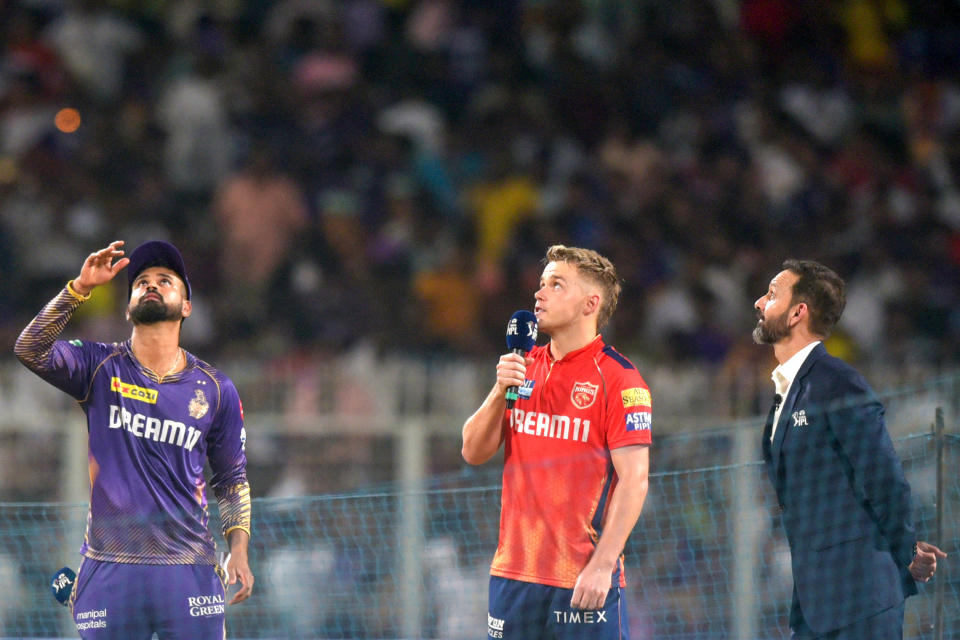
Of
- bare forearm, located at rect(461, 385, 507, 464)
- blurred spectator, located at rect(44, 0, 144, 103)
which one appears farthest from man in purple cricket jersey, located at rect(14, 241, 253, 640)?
blurred spectator, located at rect(44, 0, 144, 103)

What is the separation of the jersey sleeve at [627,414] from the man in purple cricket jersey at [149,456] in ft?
5.13

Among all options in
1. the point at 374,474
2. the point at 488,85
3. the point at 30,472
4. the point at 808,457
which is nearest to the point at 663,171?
the point at 488,85

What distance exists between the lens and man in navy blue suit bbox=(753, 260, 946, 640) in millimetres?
4977

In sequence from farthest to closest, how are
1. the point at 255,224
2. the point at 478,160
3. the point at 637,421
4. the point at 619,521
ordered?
the point at 478,160
the point at 255,224
the point at 637,421
the point at 619,521

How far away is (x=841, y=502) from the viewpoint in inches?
201

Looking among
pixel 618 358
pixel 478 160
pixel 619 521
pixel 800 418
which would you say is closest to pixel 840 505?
pixel 800 418

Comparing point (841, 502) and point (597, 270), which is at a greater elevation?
point (597, 270)

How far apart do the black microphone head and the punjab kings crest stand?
11.8 inches

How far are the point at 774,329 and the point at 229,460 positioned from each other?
2311 mm

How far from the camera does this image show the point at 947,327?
37.1ft

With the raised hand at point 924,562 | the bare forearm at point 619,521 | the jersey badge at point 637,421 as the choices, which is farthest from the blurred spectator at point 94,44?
the raised hand at point 924,562

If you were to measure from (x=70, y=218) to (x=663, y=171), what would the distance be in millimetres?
5365

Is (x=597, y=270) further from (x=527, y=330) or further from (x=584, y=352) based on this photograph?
(x=527, y=330)

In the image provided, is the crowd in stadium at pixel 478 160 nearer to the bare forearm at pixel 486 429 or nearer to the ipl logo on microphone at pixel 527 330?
the bare forearm at pixel 486 429
